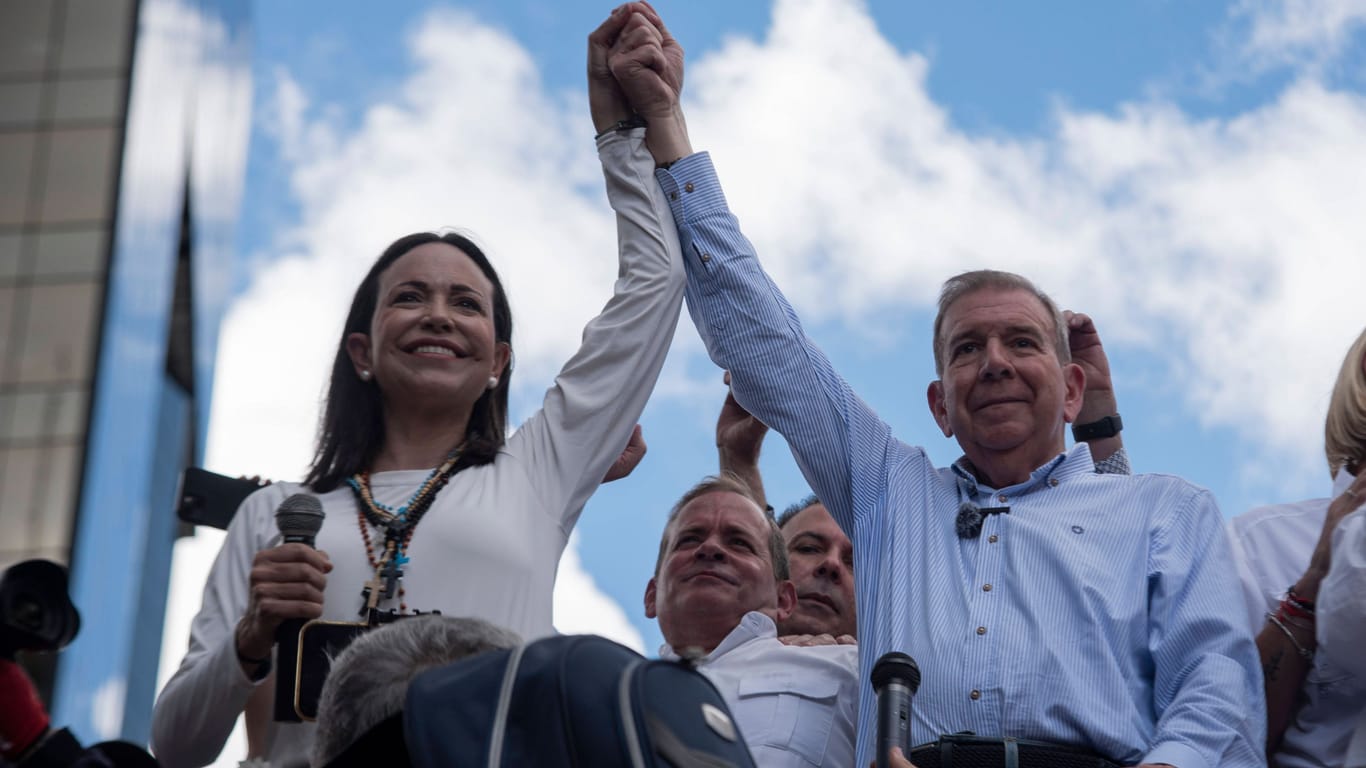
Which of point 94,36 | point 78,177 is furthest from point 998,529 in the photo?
point 94,36

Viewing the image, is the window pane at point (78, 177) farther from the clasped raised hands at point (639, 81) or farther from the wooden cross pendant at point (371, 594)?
the wooden cross pendant at point (371, 594)

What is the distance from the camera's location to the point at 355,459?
374 cm

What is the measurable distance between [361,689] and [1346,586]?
A: 1.87 metres

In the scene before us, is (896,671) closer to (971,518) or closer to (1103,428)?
(971,518)

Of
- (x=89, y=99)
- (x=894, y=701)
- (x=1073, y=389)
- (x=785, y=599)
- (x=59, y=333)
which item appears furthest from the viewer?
(x=89, y=99)

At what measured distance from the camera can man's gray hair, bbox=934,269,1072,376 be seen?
418 centimetres

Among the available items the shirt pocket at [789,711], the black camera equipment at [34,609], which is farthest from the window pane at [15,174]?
the black camera equipment at [34,609]

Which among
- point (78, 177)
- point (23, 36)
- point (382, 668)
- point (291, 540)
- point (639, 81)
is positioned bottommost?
point (382, 668)

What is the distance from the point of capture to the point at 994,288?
4.18m

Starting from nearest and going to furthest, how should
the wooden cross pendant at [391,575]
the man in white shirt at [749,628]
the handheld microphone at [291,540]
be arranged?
the handheld microphone at [291,540], the wooden cross pendant at [391,575], the man in white shirt at [749,628]

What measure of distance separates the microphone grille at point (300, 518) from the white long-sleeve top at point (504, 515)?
0.19 m

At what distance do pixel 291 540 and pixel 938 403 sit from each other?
5.57 feet

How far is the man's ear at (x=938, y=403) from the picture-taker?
13.9 ft

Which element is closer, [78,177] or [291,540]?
[291,540]
